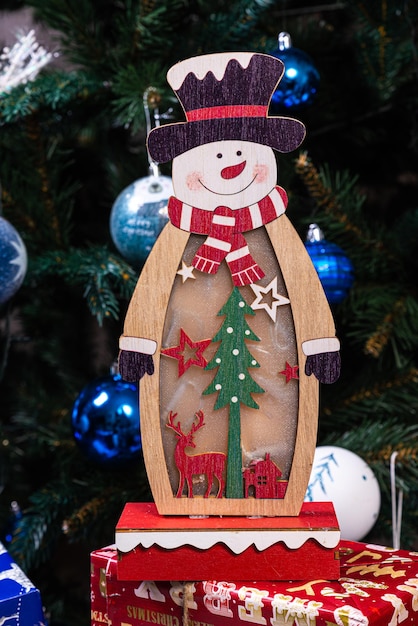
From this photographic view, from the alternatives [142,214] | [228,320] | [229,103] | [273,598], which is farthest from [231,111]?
[273,598]

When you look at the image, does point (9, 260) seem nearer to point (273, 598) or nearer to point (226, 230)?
point (226, 230)

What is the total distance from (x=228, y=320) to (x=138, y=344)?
0.08m

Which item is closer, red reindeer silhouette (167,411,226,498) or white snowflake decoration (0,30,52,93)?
red reindeer silhouette (167,411,226,498)

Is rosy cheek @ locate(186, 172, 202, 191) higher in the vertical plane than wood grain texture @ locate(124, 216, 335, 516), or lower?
higher

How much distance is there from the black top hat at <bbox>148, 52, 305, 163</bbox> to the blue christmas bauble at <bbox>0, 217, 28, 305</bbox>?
0.33m

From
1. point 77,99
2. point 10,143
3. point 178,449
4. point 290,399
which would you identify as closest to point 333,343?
point 290,399

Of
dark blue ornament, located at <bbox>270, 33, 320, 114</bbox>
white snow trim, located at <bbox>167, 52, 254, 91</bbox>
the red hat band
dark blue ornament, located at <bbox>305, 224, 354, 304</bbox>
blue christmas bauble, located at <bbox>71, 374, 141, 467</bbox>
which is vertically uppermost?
dark blue ornament, located at <bbox>270, 33, 320, 114</bbox>

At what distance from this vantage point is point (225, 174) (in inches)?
24.1

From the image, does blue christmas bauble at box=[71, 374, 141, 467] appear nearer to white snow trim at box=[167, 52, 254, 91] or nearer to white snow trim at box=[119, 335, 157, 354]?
white snow trim at box=[119, 335, 157, 354]

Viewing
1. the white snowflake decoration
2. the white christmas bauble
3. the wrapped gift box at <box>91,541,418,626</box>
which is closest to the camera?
the wrapped gift box at <box>91,541,418,626</box>

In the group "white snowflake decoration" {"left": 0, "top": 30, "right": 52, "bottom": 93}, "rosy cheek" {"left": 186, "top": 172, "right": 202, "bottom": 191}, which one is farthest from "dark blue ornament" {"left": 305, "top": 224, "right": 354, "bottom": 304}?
"white snowflake decoration" {"left": 0, "top": 30, "right": 52, "bottom": 93}

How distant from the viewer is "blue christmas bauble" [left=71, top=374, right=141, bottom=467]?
33.9 inches

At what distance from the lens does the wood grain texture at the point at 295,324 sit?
0.60 meters

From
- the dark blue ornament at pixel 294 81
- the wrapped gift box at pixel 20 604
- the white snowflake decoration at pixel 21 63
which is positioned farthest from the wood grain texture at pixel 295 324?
the white snowflake decoration at pixel 21 63
